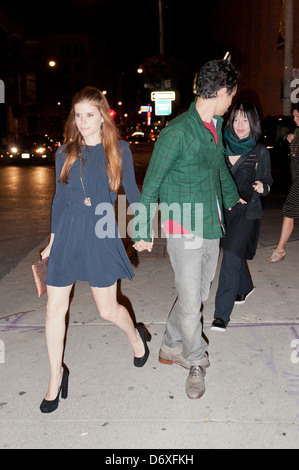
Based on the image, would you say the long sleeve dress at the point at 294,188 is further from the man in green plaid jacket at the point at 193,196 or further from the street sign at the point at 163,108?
the street sign at the point at 163,108

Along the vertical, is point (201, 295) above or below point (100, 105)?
below

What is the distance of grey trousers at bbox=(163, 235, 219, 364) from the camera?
3.33 metres

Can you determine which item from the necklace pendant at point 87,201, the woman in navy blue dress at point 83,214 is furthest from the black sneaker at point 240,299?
the necklace pendant at point 87,201

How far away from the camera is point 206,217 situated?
3.33 m

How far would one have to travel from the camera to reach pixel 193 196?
3.26 meters

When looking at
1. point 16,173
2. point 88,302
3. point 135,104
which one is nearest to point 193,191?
point 88,302

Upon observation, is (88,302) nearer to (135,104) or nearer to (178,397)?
(178,397)

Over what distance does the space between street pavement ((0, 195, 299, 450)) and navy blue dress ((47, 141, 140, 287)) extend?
2.67 ft

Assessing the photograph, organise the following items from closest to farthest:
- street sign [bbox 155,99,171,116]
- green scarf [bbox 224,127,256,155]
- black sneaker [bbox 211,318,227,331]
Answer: green scarf [bbox 224,127,256,155]
black sneaker [bbox 211,318,227,331]
street sign [bbox 155,99,171,116]

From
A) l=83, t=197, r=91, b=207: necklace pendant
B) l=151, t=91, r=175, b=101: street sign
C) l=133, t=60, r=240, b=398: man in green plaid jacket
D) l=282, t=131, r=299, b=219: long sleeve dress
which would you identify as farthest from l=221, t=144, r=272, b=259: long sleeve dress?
l=151, t=91, r=175, b=101: street sign

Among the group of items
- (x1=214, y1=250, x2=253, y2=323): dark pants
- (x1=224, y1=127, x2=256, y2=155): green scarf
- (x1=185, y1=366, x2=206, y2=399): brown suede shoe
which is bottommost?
(x1=185, y1=366, x2=206, y2=399): brown suede shoe

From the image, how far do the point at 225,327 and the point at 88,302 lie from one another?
1.50m

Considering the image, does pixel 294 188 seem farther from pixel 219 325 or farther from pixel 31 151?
pixel 31 151

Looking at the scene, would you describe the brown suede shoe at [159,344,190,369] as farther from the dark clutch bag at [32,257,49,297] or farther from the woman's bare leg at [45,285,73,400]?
the dark clutch bag at [32,257,49,297]
